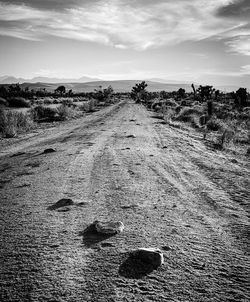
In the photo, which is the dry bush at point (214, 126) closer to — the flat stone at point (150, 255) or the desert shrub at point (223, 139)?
the desert shrub at point (223, 139)

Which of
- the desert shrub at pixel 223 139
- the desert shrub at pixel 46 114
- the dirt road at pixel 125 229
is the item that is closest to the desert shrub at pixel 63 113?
the desert shrub at pixel 46 114

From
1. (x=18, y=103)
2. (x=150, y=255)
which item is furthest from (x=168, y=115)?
(x=18, y=103)

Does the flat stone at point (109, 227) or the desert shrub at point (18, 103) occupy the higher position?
the desert shrub at point (18, 103)

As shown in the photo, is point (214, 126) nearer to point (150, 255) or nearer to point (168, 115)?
point (168, 115)

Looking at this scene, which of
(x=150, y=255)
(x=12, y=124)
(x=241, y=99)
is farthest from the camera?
(x=241, y=99)

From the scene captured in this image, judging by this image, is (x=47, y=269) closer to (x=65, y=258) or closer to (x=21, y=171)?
(x=65, y=258)

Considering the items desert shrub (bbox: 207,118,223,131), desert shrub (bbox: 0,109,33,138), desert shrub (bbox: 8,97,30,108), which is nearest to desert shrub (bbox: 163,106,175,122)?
desert shrub (bbox: 207,118,223,131)

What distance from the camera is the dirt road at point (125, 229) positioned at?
260 cm

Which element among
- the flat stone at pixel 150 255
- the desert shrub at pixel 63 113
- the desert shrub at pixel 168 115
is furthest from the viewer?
the desert shrub at pixel 63 113

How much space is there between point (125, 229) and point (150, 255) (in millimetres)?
791

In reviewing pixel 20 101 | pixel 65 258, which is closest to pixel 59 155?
pixel 65 258

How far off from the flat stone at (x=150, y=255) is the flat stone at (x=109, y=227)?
0.61 meters

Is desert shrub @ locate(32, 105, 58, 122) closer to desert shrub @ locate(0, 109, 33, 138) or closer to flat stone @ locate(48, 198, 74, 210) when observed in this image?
desert shrub @ locate(0, 109, 33, 138)

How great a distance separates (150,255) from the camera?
2.96m
